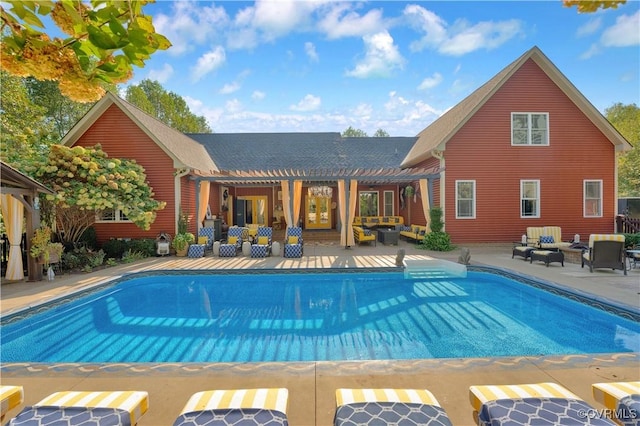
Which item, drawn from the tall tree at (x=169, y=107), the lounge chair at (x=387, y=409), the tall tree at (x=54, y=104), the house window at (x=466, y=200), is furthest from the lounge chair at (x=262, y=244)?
the tall tree at (x=169, y=107)

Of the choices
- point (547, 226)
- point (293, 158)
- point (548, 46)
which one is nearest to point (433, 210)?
point (547, 226)

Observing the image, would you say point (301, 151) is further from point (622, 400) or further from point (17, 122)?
point (622, 400)

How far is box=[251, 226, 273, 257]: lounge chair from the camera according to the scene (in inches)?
469

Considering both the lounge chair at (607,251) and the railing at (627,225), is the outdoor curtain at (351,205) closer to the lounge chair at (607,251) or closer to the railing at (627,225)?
the lounge chair at (607,251)

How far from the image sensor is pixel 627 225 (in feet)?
43.3

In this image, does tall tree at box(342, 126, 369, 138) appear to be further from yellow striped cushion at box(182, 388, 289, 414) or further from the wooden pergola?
yellow striped cushion at box(182, 388, 289, 414)

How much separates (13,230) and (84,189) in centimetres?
235

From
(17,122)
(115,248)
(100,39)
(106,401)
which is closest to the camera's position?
(100,39)

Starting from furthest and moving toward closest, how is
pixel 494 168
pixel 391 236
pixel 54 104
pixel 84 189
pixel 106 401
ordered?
1. pixel 54 104
2. pixel 391 236
3. pixel 494 168
4. pixel 84 189
5. pixel 106 401

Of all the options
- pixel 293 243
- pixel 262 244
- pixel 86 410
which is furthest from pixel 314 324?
pixel 262 244

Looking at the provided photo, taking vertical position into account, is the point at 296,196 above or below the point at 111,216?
above

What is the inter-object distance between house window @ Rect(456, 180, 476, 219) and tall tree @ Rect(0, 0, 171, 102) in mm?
13540

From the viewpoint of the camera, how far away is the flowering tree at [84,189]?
33.3 feet

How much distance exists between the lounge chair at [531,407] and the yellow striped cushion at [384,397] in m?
0.32
